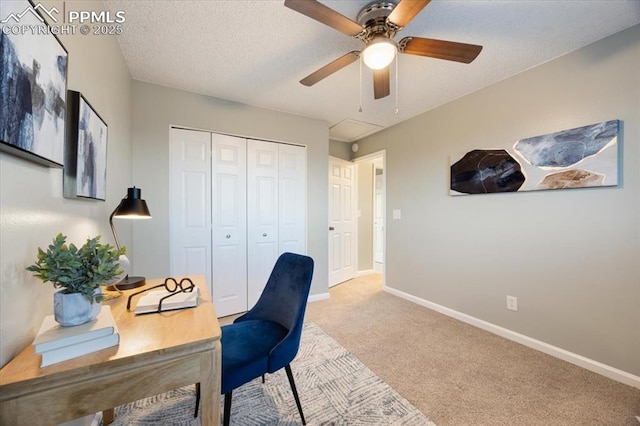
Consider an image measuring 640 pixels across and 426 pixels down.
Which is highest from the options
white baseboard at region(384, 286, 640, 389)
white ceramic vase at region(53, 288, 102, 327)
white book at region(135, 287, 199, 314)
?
white ceramic vase at region(53, 288, 102, 327)

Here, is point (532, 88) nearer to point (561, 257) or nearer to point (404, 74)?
point (404, 74)

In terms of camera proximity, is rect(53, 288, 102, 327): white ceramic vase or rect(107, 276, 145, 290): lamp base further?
rect(107, 276, 145, 290): lamp base

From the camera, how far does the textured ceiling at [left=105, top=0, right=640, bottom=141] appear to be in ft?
5.08

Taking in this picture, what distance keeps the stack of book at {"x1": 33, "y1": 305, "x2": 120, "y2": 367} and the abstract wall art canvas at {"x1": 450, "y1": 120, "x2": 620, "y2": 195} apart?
2.86 meters

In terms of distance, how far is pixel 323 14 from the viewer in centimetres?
128

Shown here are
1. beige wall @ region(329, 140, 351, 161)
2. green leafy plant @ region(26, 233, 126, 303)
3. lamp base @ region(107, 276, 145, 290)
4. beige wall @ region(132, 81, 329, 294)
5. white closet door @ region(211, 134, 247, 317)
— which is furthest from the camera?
beige wall @ region(329, 140, 351, 161)

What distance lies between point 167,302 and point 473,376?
2.04 metres

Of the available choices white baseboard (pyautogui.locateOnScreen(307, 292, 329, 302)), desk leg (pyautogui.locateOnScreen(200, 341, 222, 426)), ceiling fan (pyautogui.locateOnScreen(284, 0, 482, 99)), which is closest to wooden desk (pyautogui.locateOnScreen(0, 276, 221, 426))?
desk leg (pyautogui.locateOnScreen(200, 341, 222, 426))

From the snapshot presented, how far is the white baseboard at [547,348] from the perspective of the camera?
175 cm

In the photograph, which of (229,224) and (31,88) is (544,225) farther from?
(31,88)

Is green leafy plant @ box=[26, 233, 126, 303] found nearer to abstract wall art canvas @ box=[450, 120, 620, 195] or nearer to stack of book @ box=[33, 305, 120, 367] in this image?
stack of book @ box=[33, 305, 120, 367]

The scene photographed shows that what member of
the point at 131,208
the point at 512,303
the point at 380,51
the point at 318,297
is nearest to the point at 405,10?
the point at 380,51

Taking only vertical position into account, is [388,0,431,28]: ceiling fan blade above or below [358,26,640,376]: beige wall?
above

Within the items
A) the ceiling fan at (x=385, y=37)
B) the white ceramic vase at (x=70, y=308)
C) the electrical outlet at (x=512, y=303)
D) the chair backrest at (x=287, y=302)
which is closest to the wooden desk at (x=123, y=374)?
the white ceramic vase at (x=70, y=308)
